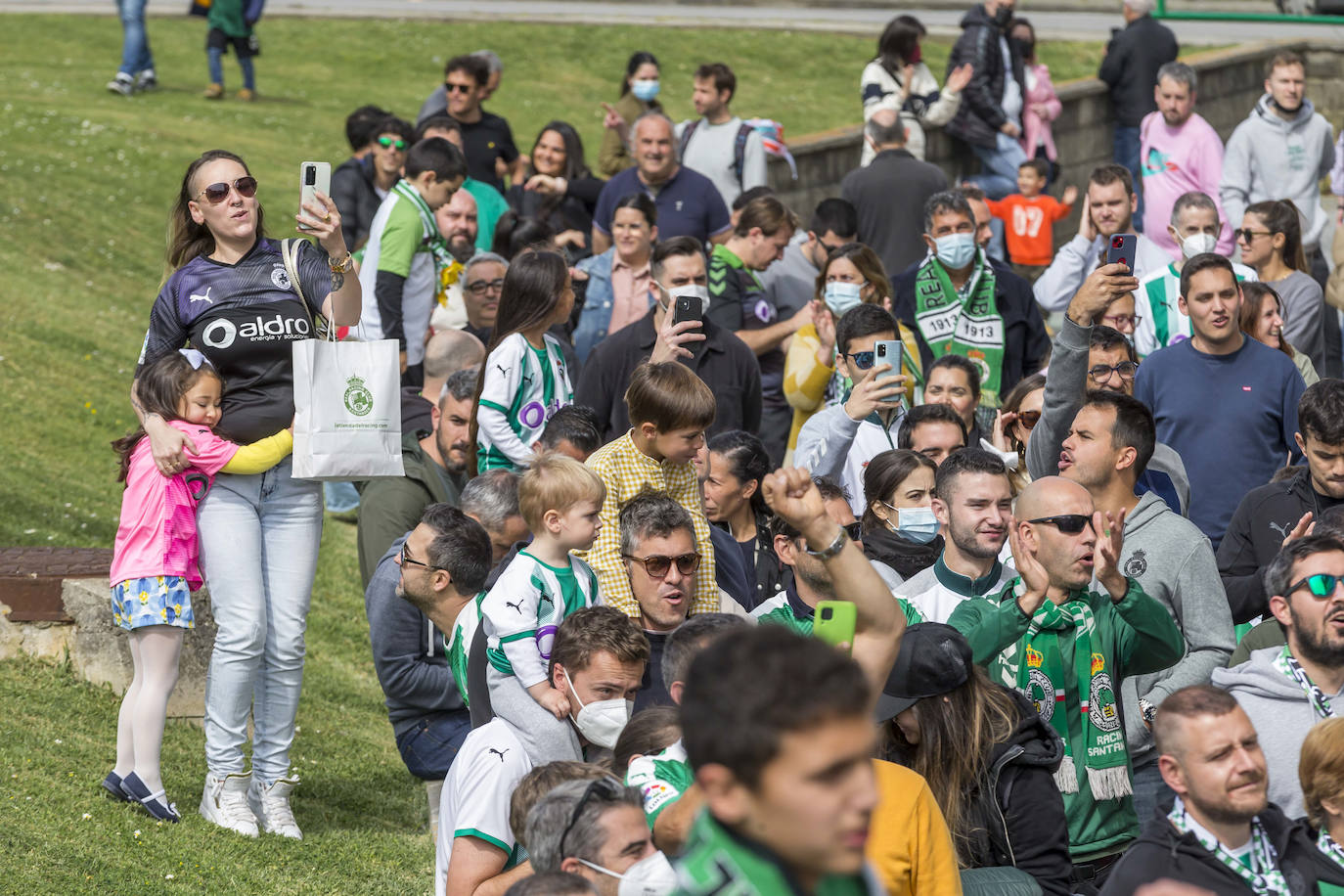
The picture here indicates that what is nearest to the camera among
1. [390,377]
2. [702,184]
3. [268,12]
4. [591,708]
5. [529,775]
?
[529,775]

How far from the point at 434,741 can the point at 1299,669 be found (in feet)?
11.3

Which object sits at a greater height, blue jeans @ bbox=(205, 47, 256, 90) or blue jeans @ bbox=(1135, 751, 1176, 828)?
blue jeans @ bbox=(205, 47, 256, 90)

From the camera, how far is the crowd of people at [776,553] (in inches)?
157

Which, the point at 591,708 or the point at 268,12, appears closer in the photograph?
the point at 591,708

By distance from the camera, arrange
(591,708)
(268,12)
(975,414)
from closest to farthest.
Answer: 1. (591,708)
2. (975,414)
3. (268,12)

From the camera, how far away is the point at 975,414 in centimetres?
845

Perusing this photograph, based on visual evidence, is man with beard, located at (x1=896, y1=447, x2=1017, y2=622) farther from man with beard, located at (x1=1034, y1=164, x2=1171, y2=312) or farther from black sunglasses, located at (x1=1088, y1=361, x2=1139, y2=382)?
man with beard, located at (x1=1034, y1=164, x2=1171, y2=312)

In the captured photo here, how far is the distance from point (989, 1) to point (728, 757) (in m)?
13.0

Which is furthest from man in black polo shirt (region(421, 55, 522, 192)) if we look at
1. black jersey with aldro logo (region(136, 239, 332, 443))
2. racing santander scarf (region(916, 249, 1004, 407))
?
black jersey with aldro logo (region(136, 239, 332, 443))

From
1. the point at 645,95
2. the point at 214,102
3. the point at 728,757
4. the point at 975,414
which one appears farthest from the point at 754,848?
the point at 214,102

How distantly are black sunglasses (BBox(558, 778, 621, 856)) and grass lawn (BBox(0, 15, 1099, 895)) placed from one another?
2243 millimetres

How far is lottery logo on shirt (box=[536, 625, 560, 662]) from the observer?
5.45 metres

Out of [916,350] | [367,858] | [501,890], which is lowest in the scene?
[367,858]

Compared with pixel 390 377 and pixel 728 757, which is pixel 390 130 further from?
pixel 728 757
